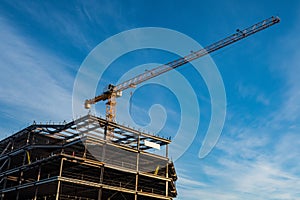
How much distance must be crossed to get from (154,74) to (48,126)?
136ft

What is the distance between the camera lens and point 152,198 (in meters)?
73.7

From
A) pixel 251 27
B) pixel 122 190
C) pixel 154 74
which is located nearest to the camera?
pixel 122 190

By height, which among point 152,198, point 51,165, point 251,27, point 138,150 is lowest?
point 152,198

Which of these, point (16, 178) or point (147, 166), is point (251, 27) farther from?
point (16, 178)

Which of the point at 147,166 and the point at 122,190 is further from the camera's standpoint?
the point at 147,166

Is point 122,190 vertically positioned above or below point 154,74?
below

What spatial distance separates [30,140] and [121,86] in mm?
40244

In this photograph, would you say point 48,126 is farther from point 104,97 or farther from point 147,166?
point 104,97

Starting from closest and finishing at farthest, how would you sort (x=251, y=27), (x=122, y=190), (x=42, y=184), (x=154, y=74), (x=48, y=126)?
(x=42, y=184), (x=122, y=190), (x=48, y=126), (x=251, y=27), (x=154, y=74)

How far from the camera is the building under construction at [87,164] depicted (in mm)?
66812

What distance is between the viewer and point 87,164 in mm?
64938

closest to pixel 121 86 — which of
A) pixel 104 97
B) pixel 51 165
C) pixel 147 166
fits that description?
pixel 104 97

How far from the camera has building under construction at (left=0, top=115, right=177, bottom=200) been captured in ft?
219

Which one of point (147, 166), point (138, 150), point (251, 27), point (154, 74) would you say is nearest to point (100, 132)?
point (138, 150)
